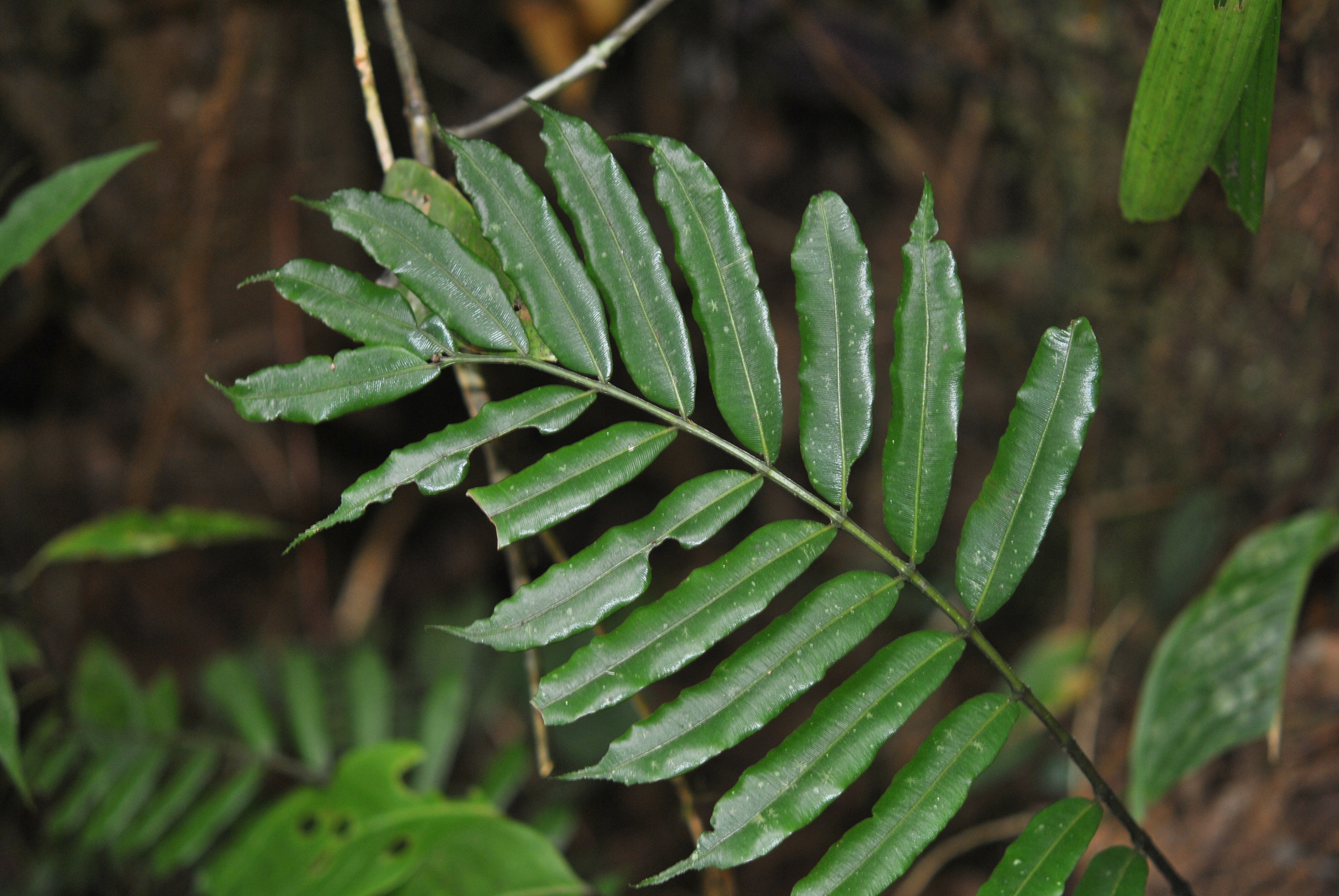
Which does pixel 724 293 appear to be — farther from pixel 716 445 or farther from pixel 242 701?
pixel 242 701

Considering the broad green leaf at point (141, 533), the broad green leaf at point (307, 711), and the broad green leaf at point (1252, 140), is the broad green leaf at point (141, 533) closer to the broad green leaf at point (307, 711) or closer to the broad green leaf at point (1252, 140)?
the broad green leaf at point (307, 711)

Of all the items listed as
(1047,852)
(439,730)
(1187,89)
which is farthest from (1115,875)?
(439,730)

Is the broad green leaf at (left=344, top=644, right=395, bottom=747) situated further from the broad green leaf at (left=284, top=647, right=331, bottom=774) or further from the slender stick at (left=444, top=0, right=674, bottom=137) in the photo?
the slender stick at (left=444, top=0, right=674, bottom=137)

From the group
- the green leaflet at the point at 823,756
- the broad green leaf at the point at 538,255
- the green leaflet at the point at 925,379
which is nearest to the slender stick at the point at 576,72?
the broad green leaf at the point at 538,255

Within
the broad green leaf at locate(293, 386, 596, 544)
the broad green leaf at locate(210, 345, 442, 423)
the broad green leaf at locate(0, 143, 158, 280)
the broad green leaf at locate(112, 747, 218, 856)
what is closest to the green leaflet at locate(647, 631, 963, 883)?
the broad green leaf at locate(293, 386, 596, 544)

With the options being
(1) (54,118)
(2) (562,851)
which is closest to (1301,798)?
(2) (562,851)
